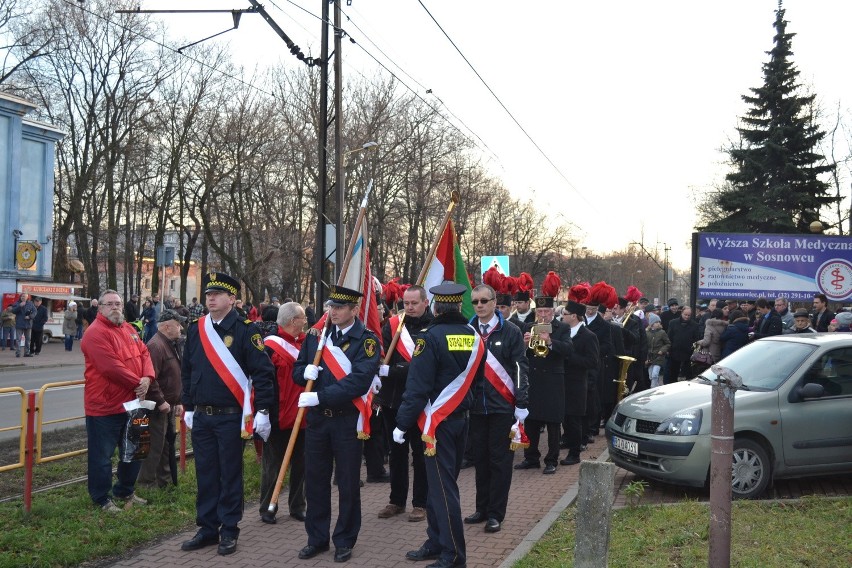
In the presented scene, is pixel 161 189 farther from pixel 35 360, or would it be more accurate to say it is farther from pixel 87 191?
pixel 35 360

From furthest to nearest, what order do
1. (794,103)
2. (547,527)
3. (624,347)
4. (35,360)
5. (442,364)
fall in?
(794,103), (35,360), (624,347), (547,527), (442,364)

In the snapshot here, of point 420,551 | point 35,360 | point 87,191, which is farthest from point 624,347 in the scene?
point 87,191

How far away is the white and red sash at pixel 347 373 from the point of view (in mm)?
6297

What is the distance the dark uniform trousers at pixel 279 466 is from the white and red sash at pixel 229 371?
1.07 metres

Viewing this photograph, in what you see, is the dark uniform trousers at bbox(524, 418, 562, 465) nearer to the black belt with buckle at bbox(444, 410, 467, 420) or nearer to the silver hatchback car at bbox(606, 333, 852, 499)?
the silver hatchback car at bbox(606, 333, 852, 499)

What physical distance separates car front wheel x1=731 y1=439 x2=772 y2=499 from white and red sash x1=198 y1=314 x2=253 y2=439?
479 cm

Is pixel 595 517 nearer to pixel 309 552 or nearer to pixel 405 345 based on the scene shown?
pixel 309 552

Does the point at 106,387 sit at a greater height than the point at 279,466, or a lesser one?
greater

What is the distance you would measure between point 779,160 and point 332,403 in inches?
1370

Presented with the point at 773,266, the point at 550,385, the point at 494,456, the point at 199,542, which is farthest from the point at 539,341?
the point at 773,266

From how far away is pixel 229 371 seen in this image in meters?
6.42

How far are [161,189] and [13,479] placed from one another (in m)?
36.4

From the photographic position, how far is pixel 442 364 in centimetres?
607

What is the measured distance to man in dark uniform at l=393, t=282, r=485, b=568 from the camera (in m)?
5.84
